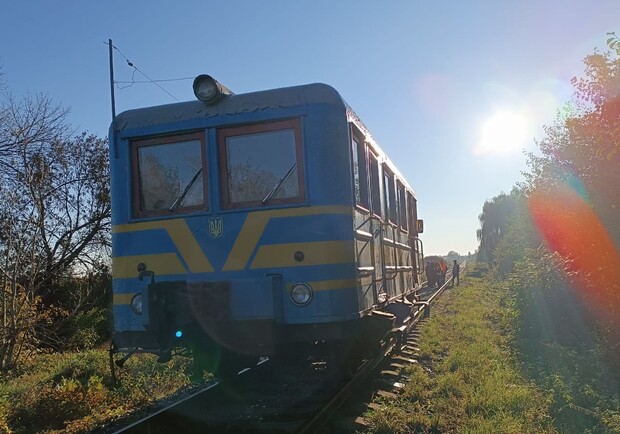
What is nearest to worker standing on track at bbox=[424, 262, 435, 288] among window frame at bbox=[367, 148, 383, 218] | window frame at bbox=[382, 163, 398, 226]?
window frame at bbox=[382, 163, 398, 226]

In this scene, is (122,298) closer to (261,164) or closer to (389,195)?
(261,164)

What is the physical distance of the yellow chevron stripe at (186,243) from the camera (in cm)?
552

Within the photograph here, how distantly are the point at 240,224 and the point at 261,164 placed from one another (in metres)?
0.64

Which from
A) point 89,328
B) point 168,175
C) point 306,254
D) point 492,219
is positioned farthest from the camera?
point 492,219

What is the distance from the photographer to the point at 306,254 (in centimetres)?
521

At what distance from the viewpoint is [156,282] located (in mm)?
5477

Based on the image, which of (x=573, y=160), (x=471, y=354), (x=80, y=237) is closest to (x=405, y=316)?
(x=471, y=354)

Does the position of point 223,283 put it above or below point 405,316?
above

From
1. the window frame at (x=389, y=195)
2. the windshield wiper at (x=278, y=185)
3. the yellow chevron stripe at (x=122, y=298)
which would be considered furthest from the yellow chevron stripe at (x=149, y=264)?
the window frame at (x=389, y=195)

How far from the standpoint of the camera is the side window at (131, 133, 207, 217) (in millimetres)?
5727

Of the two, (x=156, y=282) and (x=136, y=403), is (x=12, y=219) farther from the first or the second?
(x=156, y=282)

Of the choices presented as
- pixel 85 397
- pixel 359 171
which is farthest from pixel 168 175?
pixel 85 397

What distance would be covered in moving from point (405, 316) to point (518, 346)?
3.23 meters

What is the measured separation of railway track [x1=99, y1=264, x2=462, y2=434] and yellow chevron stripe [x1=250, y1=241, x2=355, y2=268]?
1449 mm
